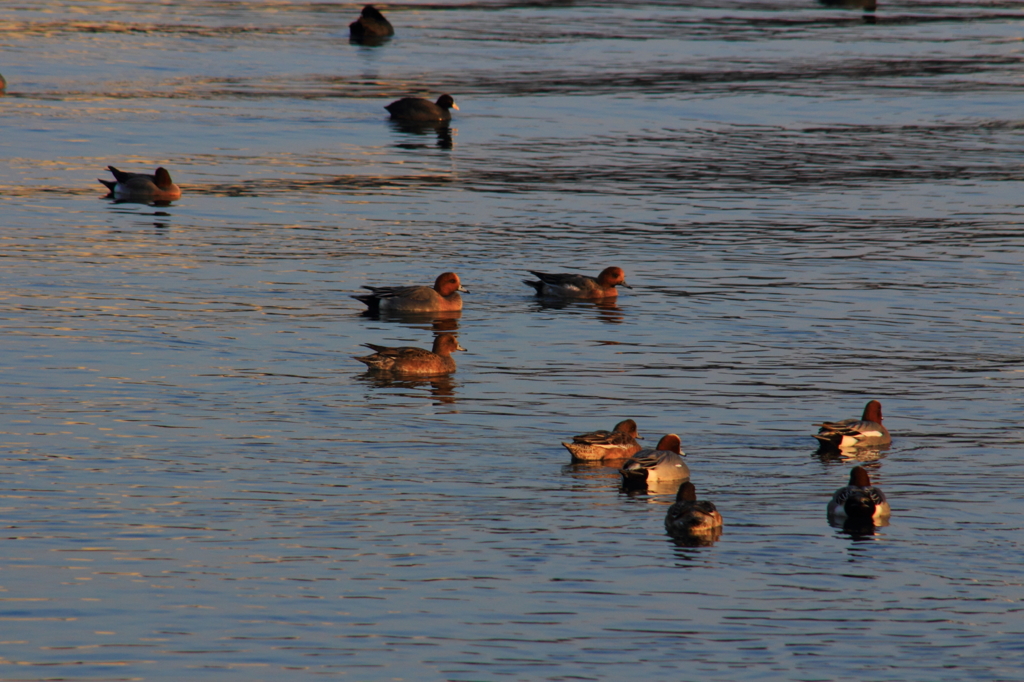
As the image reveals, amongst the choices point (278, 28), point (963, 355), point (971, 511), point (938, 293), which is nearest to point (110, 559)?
point (971, 511)

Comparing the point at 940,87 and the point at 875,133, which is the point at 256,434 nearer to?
the point at 875,133

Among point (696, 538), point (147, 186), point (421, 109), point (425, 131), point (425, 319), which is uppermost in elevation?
point (421, 109)

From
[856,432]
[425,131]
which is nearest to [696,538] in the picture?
[856,432]

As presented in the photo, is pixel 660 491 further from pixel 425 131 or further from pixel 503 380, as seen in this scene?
pixel 425 131

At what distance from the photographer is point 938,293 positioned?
23250 mm

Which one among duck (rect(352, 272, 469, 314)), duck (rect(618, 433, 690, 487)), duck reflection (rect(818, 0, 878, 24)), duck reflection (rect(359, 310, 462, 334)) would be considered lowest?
duck (rect(618, 433, 690, 487))

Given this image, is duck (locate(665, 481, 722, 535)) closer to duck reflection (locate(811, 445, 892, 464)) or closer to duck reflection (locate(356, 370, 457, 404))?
duck reflection (locate(811, 445, 892, 464))

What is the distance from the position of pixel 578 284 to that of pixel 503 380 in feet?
14.7

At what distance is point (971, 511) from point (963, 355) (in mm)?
6031

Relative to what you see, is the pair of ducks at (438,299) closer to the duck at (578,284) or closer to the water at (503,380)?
the duck at (578,284)

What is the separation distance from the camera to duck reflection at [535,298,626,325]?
2236 centimetres

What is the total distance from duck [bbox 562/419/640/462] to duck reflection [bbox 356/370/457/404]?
2767 millimetres

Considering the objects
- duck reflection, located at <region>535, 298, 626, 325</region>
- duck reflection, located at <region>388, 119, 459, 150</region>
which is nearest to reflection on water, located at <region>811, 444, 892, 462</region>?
duck reflection, located at <region>535, 298, 626, 325</region>

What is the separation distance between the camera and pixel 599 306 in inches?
902
